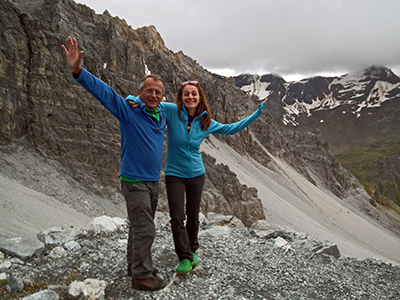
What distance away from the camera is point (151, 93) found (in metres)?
4.93

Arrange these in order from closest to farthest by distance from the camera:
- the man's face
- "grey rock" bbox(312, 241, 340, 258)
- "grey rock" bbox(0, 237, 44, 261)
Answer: the man's face → "grey rock" bbox(0, 237, 44, 261) → "grey rock" bbox(312, 241, 340, 258)

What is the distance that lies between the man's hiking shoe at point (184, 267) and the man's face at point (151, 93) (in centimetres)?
288

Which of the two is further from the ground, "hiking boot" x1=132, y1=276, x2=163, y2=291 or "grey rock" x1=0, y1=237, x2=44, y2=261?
"hiking boot" x1=132, y1=276, x2=163, y2=291

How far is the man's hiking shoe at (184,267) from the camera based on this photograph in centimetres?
527

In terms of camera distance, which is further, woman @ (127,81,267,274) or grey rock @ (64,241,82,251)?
grey rock @ (64,241,82,251)

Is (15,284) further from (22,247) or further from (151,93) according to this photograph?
(151,93)

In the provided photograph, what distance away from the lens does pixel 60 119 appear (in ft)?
99.7

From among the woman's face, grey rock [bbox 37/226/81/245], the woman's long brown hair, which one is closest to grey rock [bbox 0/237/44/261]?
grey rock [bbox 37/226/81/245]

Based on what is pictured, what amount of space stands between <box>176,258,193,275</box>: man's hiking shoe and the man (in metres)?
0.50

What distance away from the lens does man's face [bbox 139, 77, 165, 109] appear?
4926mm

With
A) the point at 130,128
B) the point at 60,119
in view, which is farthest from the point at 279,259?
the point at 60,119

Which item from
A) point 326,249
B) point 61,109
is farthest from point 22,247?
point 61,109

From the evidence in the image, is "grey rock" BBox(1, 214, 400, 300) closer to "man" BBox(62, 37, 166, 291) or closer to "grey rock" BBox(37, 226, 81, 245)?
"grey rock" BBox(37, 226, 81, 245)

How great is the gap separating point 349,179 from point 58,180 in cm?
9745
